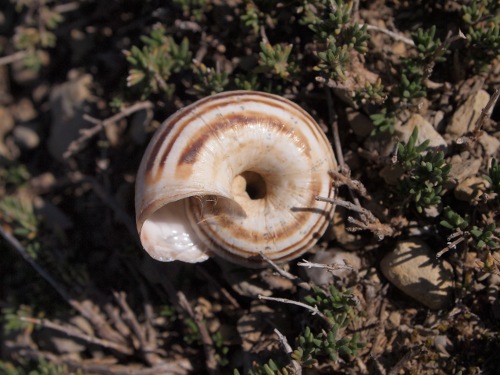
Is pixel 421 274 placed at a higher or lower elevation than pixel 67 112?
lower

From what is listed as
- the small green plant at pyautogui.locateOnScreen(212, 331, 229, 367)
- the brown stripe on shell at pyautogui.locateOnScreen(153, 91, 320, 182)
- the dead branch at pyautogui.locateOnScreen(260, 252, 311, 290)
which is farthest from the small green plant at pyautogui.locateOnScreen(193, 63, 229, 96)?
the small green plant at pyautogui.locateOnScreen(212, 331, 229, 367)

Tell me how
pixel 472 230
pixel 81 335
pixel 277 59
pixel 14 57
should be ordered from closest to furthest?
pixel 472 230 < pixel 277 59 < pixel 81 335 < pixel 14 57

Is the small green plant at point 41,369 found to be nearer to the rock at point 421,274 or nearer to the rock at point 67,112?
the rock at point 67,112

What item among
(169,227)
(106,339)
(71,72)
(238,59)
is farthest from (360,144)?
(71,72)

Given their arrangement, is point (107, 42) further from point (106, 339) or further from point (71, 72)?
point (106, 339)

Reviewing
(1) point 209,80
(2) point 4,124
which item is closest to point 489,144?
(1) point 209,80

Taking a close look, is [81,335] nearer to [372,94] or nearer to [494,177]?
[372,94]

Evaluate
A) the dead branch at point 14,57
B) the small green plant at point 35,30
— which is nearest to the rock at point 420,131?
the small green plant at point 35,30
